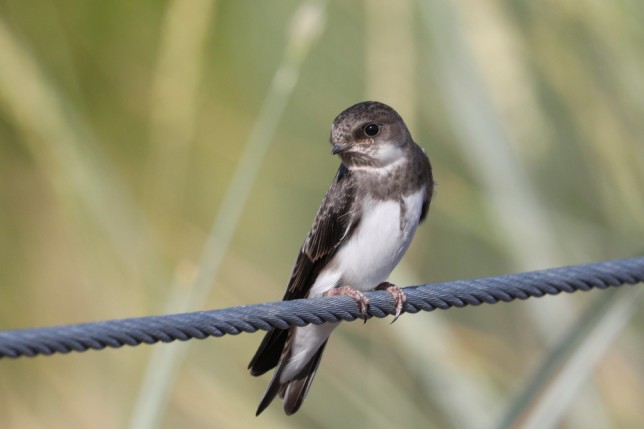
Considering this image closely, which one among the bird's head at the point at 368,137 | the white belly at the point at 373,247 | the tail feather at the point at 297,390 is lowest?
the tail feather at the point at 297,390

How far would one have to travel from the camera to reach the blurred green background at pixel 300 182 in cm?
531

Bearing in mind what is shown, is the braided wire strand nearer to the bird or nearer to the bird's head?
the bird

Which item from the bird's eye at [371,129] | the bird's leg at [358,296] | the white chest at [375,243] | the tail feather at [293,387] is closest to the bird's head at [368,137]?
the bird's eye at [371,129]

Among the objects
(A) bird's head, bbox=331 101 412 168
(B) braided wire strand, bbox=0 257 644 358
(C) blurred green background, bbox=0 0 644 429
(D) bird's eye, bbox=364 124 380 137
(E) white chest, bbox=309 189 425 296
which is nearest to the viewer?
(B) braided wire strand, bbox=0 257 644 358

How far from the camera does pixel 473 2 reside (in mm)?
6129

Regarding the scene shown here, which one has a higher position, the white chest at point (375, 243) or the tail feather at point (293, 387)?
the white chest at point (375, 243)

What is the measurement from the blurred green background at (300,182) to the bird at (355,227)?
0.31 m

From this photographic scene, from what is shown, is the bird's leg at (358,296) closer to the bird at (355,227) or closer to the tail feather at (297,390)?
the bird at (355,227)

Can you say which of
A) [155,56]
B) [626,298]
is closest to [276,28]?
[155,56]

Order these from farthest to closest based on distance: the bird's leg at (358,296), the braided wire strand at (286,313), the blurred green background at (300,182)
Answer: the blurred green background at (300,182) → the bird's leg at (358,296) → the braided wire strand at (286,313)

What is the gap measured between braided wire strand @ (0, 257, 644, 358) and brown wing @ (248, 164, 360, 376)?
587mm

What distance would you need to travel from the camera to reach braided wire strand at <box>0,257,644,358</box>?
2551 mm

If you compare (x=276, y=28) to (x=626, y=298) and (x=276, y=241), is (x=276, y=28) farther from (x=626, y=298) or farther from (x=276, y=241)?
(x=626, y=298)

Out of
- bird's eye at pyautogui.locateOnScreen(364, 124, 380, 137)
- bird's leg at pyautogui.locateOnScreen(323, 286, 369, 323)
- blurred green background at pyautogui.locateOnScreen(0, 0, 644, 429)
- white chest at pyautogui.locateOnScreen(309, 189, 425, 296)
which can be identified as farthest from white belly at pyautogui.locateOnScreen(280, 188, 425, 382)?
blurred green background at pyautogui.locateOnScreen(0, 0, 644, 429)
